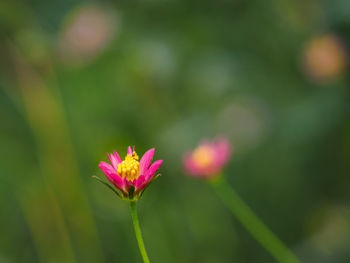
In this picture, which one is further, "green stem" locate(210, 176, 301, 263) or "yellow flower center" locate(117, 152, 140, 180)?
"green stem" locate(210, 176, 301, 263)

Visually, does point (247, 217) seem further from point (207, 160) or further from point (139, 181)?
point (139, 181)

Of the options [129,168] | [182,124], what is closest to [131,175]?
[129,168]

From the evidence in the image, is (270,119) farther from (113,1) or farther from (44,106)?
(44,106)

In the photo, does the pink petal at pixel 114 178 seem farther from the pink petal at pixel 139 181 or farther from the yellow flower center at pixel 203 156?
the yellow flower center at pixel 203 156

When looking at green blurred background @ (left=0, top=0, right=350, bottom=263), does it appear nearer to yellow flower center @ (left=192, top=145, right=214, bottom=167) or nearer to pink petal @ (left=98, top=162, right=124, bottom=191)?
yellow flower center @ (left=192, top=145, right=214, bottom=167)

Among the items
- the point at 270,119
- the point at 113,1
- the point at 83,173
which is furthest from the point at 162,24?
the point at 83,173

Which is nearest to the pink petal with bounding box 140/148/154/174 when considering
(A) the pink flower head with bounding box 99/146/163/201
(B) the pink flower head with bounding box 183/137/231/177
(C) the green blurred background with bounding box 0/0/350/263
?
(A) the pink flower head with bounding box 99/146/163/201

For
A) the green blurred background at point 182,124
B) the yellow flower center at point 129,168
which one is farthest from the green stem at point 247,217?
the yellow flower center at point 129,168
